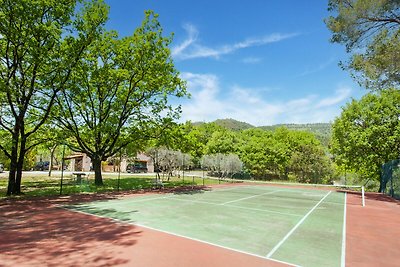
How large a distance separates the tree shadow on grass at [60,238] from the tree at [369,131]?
22.8 metres

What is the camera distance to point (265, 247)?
809 centimetres

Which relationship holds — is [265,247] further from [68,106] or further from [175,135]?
[68,106]

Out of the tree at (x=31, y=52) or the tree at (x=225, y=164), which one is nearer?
the tree at (x=31, y=52)

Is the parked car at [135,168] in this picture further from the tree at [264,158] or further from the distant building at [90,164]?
the tree at [264,158]

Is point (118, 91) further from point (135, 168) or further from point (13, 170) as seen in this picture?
point (135, 168)

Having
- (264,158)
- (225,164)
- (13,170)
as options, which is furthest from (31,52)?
(264,158)

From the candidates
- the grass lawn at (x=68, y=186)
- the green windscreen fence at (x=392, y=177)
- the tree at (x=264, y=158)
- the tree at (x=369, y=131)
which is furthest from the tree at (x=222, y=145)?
the green windscreen fence at (x=392, y=177)

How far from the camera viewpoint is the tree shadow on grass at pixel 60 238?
21.7ft

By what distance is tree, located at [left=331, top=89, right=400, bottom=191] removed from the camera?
84.8 ft

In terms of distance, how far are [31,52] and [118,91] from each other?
9.19 m

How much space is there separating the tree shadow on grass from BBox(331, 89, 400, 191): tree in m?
22.8

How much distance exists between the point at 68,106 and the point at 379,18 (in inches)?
874

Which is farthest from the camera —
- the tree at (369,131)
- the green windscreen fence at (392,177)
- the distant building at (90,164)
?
the distant building at (90,164)

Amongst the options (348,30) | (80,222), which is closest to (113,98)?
(80,222)
